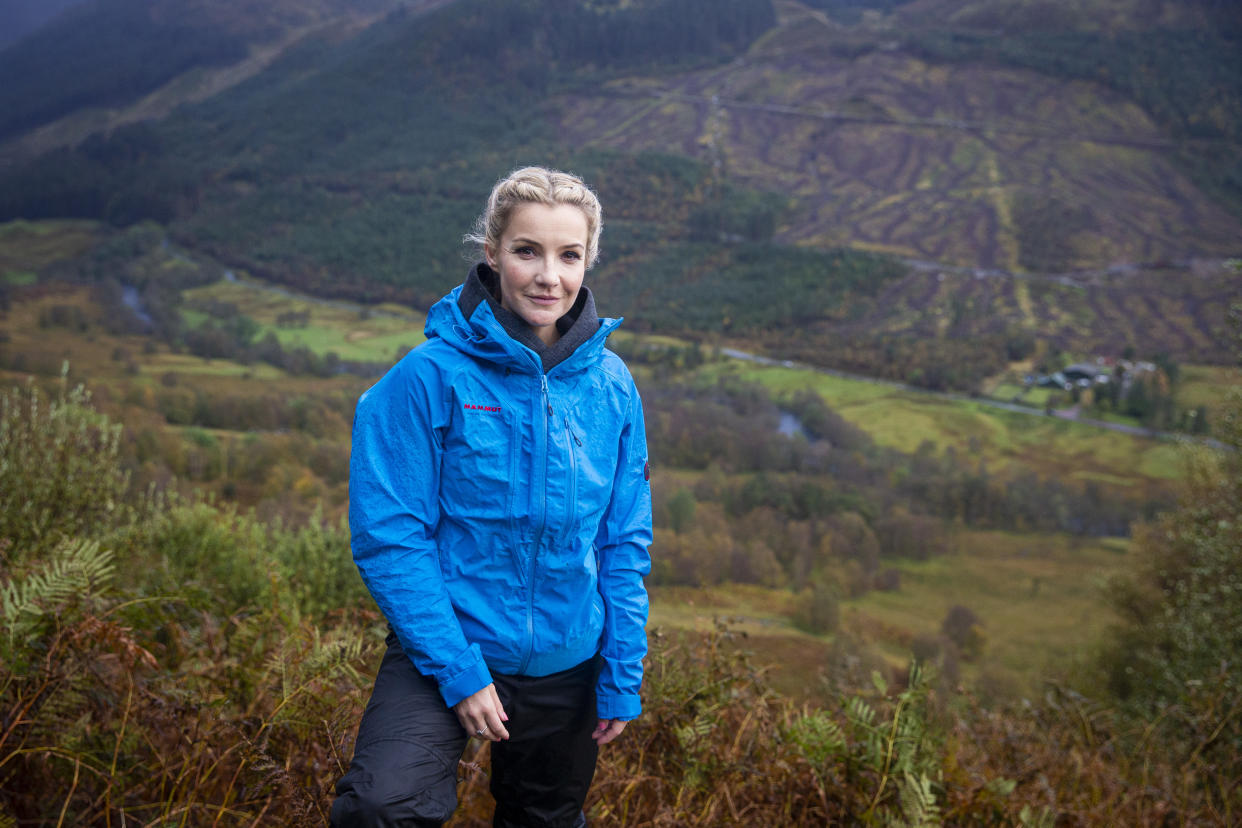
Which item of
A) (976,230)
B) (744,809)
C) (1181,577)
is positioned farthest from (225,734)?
(976,230)

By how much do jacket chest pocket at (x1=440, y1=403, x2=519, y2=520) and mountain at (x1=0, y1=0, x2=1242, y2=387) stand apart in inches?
1879

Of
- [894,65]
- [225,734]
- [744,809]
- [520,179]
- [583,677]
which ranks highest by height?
[894,65]

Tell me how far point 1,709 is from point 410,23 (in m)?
103

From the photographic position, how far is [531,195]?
1.87 metres

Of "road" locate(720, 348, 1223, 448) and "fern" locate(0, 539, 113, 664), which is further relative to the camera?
"road" locate(720, 348, 1223, 448)

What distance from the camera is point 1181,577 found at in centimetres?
1301

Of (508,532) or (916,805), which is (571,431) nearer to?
(508,532)

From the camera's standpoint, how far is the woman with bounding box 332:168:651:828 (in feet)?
5.34

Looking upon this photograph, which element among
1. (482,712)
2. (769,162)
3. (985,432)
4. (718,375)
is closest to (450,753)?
(482,712)

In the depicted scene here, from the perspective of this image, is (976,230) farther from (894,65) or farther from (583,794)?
(583,794)

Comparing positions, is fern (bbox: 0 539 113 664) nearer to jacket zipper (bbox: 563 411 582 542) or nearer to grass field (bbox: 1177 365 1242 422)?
jacket zipper (bbox: 563 411 582 542)

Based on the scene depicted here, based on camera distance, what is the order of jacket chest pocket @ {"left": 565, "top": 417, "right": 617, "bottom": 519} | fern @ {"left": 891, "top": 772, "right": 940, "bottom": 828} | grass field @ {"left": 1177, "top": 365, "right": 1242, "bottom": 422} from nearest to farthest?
jacket chest pocket @ {"left": 565, "top": 417, "right": 617, "bottom": 519}
fern @ {"left": 891, "top": 772, "right": 940, "bottom": 828}
grass field @ {"left": 1177, "top": 365, "right": 1242, "bottom": 422}

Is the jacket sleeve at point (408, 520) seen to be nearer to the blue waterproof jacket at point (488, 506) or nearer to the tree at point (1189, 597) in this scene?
the blue waterproof jacket at point (488, 506)

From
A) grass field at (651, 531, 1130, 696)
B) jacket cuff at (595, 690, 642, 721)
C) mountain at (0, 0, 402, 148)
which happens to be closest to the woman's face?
jacket cuff at (595, 690, 642, 721)
